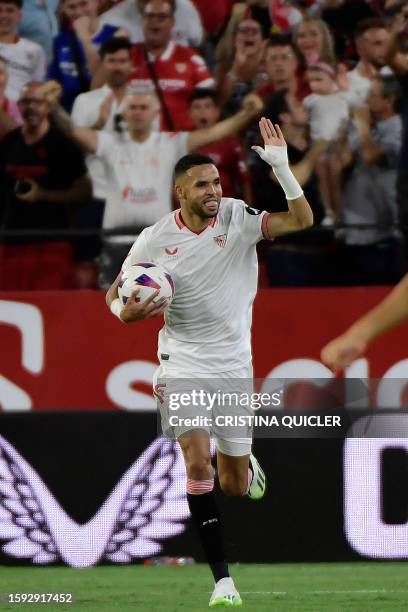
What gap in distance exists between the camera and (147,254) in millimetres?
6535

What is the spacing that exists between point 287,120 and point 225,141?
479 mm

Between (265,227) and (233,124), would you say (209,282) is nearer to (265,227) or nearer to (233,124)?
(265,227)

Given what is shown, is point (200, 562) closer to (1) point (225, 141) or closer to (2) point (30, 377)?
(2) point (30, 377)

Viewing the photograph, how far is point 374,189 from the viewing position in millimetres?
8875

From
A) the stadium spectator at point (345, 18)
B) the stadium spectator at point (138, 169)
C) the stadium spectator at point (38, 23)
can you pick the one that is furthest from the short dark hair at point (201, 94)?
the stadium spectator at point (38, 23)

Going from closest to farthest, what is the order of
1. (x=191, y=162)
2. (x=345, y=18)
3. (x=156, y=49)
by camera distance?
(x=191, y=162) → (x=156, y=49) → (x=345, y=18)

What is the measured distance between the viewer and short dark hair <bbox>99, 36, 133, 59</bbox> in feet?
30.3

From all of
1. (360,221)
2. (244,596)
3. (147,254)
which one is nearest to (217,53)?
(360,221)

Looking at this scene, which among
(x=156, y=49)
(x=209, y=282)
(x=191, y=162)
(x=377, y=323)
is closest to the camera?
(x=377, y=323)

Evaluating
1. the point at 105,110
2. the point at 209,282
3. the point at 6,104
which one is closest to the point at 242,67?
the point at 105,110

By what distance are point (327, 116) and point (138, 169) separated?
145 centimetres

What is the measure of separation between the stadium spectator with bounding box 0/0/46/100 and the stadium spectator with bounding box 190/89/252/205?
1.39 m

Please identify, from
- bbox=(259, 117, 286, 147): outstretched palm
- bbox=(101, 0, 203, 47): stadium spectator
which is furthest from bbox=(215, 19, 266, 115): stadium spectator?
bbox=(259, 117, 286, 147): outstretched palm

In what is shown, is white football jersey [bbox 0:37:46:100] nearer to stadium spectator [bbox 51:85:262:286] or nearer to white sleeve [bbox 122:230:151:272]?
stadium spectator [bbox 51:85:262:286]
